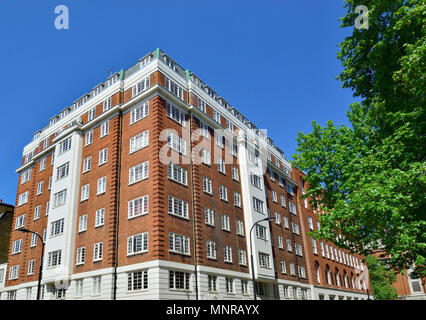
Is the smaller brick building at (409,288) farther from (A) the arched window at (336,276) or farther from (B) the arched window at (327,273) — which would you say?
(B) the arched window at (327,273)

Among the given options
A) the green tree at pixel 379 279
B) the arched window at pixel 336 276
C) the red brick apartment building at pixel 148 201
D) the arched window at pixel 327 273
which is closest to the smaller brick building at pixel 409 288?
the green tree at pixel 379 279

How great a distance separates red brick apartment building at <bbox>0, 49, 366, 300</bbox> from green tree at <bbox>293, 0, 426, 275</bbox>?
1239cm

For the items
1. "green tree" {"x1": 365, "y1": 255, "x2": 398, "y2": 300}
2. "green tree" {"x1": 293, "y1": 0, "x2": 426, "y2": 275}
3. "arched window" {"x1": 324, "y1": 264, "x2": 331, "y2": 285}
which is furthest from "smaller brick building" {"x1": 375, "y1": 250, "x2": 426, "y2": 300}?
"green tree" {"x1": 293, "y1": 0, "x2": 426, "y2": 275}

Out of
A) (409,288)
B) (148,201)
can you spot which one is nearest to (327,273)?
(409,288)

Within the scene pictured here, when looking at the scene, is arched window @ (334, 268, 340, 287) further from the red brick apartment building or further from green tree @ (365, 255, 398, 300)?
the red brick apartment building

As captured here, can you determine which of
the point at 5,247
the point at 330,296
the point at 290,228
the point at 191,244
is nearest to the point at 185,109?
the point at 191,244

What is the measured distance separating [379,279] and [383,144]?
63994 millimetres

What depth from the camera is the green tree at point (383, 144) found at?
56.7 ft

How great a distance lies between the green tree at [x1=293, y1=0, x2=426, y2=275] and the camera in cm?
1728

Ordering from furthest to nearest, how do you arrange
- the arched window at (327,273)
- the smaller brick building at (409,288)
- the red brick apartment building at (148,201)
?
1. the smaller brick building at (409,288)
2. the arched window at (327,273)
3. the red brick apartment building at (148,201)

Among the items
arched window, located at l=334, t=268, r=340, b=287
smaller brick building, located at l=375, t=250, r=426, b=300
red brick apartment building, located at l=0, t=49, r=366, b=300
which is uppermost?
red brick apartment building, located at l=0, t=49, r=366, b=300

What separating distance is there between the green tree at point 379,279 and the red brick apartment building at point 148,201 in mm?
29891

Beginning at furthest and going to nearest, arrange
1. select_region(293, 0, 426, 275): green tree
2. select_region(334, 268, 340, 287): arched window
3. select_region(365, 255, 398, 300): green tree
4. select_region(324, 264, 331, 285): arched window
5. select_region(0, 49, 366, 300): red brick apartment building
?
1. select_region(365, 255, 398, 300): green tree
2. select_region(334, 268, 340, 287): arched window
3. select_region(324, 264, 331, 285): arched window
4. select_region(0, 49, 366, 300): red brick apartment building
5. select_region(293, 0, 426, 275): green tree

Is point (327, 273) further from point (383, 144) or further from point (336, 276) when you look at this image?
point (383, 144)
